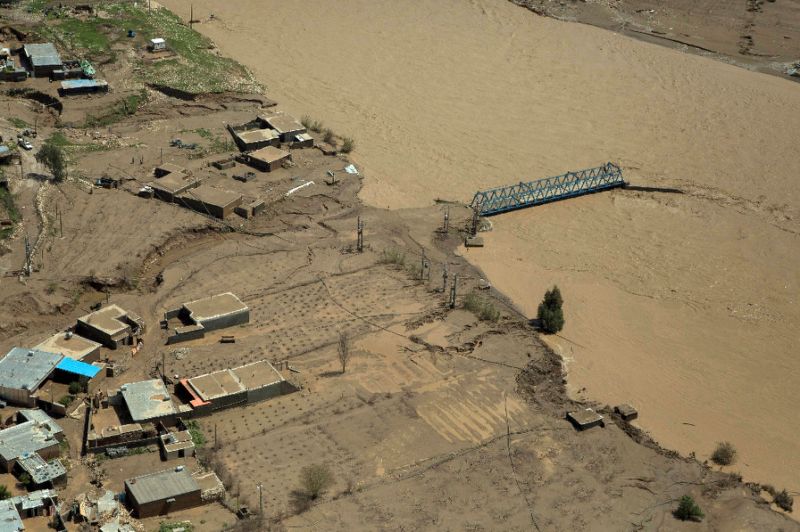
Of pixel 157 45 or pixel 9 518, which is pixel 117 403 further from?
pixel 157 45

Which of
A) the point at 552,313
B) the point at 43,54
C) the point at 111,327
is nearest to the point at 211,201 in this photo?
the point at 111,327

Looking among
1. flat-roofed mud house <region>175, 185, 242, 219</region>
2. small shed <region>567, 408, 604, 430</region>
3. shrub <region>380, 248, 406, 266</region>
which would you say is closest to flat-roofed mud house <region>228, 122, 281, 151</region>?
flat-roofed mud house <region>175, 185, 242, 219</region>

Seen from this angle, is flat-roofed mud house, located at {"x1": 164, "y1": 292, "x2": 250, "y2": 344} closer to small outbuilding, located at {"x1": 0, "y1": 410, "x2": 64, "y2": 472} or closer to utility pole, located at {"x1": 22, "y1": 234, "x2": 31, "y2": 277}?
utility pole, located at {"x1": 22, "y1": 234, "x2": 31, "y2": 277}

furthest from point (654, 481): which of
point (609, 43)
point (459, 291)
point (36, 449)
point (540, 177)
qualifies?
point (609, 43)

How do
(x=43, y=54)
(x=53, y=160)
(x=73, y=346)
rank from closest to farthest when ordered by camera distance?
1. (x=73, y=346)
2. (x=53, y=160)
3. (x=43, y=54)

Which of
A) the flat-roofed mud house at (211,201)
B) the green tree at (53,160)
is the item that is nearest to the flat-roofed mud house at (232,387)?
the flat-roofed mud house at (211,201)

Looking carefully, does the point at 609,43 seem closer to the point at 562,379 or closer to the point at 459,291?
the point at 459,291
